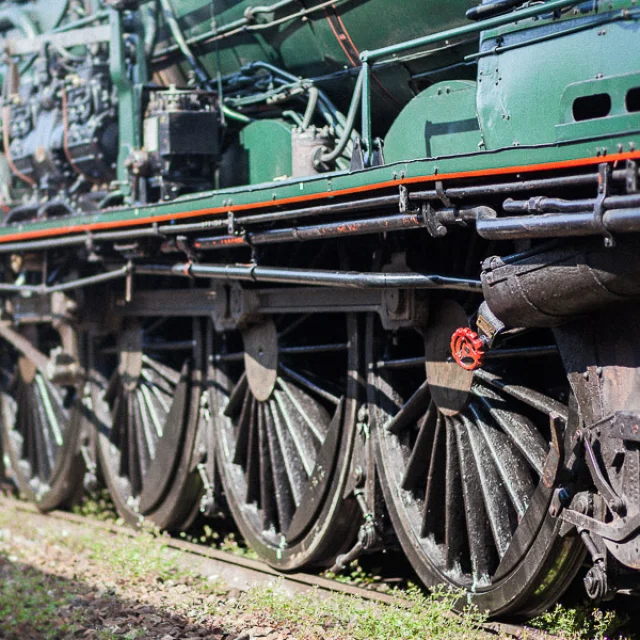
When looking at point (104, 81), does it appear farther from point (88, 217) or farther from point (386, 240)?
point (386, 240)

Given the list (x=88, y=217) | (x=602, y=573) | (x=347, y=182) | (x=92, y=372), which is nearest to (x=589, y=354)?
(x=602, y=573)

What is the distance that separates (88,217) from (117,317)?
1198mm

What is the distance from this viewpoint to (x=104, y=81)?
8305 mm

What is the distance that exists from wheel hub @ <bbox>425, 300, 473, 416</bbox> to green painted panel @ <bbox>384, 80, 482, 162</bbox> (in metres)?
0.82

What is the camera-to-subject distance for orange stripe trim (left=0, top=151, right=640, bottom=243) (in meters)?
4.27

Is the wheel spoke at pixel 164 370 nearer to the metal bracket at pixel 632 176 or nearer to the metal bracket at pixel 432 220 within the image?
the metal bracket at pixel 432 220

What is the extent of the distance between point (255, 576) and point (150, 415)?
6.51 feet

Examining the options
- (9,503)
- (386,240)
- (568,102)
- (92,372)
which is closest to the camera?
(568,102)

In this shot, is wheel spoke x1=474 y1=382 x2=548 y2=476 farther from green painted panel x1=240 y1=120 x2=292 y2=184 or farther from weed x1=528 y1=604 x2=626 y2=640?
green painted panel x1=240 y1=120 x2=292 y2=184

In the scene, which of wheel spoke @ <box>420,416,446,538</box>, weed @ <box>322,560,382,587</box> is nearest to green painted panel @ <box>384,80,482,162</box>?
wheel spoke @ <box>420,416,446,538</box>

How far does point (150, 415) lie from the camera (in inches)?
339

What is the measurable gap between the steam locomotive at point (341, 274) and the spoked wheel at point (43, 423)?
3 centimetres

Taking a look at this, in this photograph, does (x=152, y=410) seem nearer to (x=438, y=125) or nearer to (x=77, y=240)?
(x=77, y=240)

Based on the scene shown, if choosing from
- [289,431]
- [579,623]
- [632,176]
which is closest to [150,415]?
[289,431]
